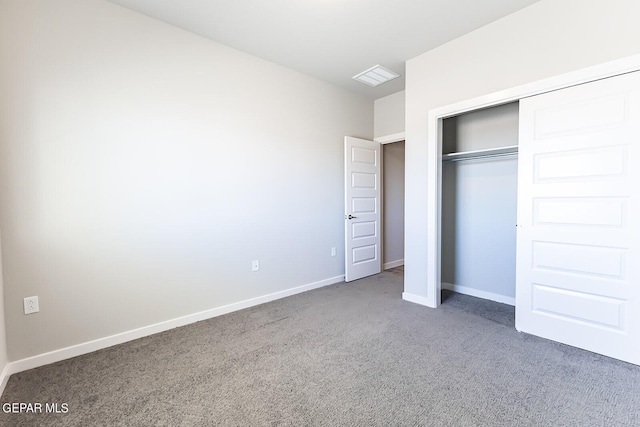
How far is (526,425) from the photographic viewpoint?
4.89 ft

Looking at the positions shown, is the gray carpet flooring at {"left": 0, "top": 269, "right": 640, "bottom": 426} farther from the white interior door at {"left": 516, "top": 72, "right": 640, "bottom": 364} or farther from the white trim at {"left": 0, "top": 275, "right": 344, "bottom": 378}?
the white interior door at {"left": 516, "top": 72, "right": 640, "bottom": 364}

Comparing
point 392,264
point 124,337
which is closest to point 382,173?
point 392,264

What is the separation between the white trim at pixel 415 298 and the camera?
324cm

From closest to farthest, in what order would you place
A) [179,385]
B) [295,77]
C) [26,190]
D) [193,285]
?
1. [179,385]
2. [26,190]
3. [193,285]
4. [295,77]

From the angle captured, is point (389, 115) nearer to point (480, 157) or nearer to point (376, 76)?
point (376, 76)

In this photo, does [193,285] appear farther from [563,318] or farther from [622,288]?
[622,288]

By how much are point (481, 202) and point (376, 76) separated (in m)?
2.04

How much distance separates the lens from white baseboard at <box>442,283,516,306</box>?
10.8 ft

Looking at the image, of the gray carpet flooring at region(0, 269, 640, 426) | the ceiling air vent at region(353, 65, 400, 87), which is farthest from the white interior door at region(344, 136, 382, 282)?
the gray carpet flooring at region(0, 269, 640, 426)

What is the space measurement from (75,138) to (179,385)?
1.97 m

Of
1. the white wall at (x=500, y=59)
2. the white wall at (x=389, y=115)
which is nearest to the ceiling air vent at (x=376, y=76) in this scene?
the white wall at (x=500, y=59)

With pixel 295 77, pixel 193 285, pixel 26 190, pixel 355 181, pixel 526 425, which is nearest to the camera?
pixel 526 425

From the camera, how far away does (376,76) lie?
375cm

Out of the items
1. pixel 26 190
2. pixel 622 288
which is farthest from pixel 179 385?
pixel 622 288
